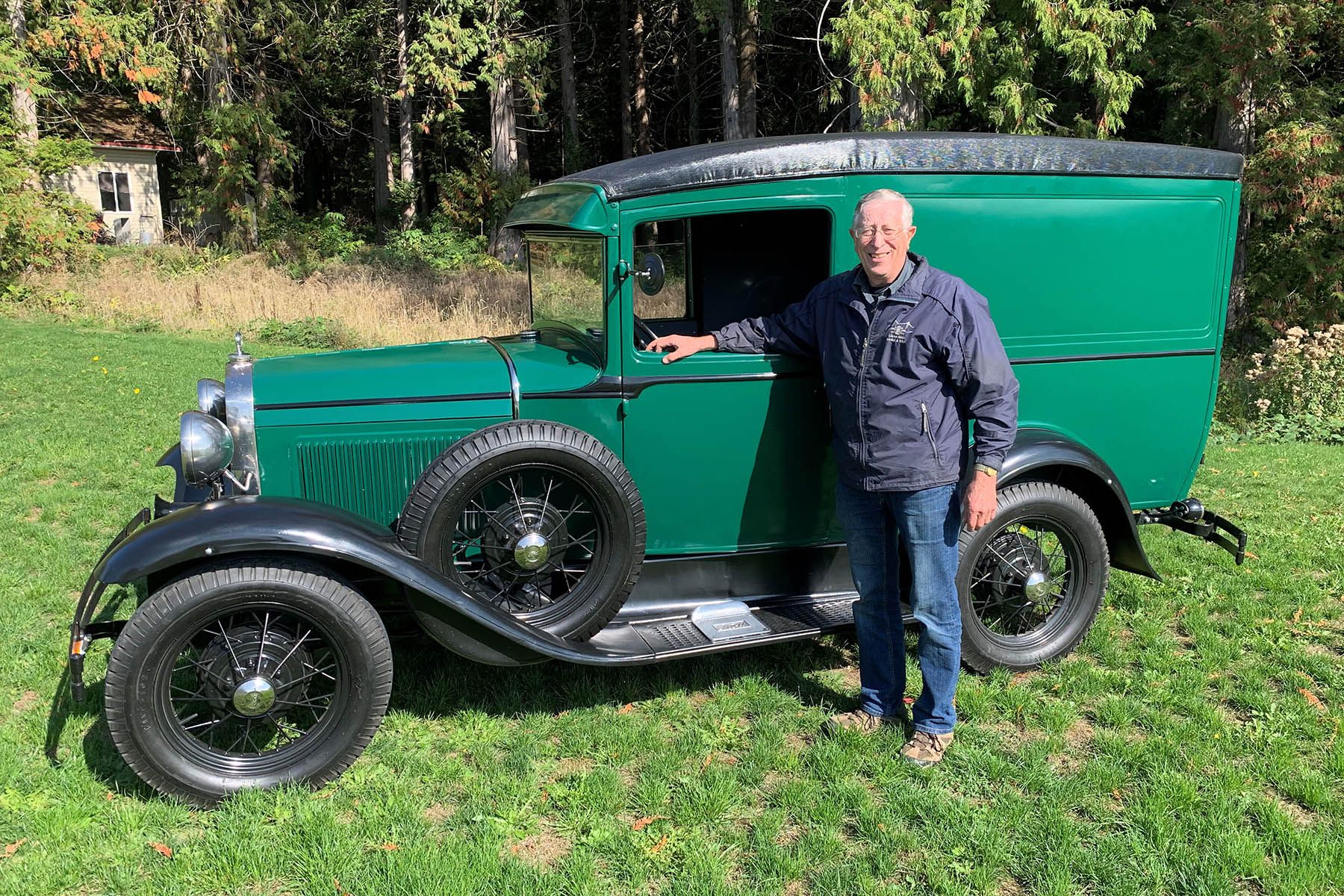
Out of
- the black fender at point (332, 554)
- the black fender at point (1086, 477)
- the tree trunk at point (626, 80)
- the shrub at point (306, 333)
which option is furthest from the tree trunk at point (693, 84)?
the black fender at point (332, 554)

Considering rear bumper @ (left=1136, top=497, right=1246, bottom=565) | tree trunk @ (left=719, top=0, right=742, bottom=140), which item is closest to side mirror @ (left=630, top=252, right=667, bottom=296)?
rear bumper @ (left=1136, top=497, right=1246, bottom=565)

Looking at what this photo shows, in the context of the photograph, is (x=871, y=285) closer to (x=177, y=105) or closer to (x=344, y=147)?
(x=177, y=105)

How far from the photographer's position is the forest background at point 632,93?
11.1 metres

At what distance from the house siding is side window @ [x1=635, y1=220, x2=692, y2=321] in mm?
28175

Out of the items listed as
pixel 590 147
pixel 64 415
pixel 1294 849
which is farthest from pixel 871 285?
pixel 590 147

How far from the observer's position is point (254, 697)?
3.39 metres

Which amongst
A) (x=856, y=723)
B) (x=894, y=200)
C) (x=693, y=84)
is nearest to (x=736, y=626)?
(x=856, y=723)

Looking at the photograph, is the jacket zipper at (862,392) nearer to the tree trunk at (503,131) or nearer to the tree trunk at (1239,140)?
the tree trunk at (1239,140)

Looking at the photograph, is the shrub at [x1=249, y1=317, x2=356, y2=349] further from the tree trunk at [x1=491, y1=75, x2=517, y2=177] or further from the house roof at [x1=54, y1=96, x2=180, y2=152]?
the house roof at [x1=54, y1=96, x2=180, y2=152]

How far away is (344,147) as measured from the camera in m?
36.4

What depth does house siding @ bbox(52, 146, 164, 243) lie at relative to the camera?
29109 mm

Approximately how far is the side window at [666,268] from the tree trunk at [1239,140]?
8340mm

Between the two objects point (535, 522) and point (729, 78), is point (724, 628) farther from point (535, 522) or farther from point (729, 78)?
point (729, 78)

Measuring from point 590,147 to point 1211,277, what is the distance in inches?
1071
